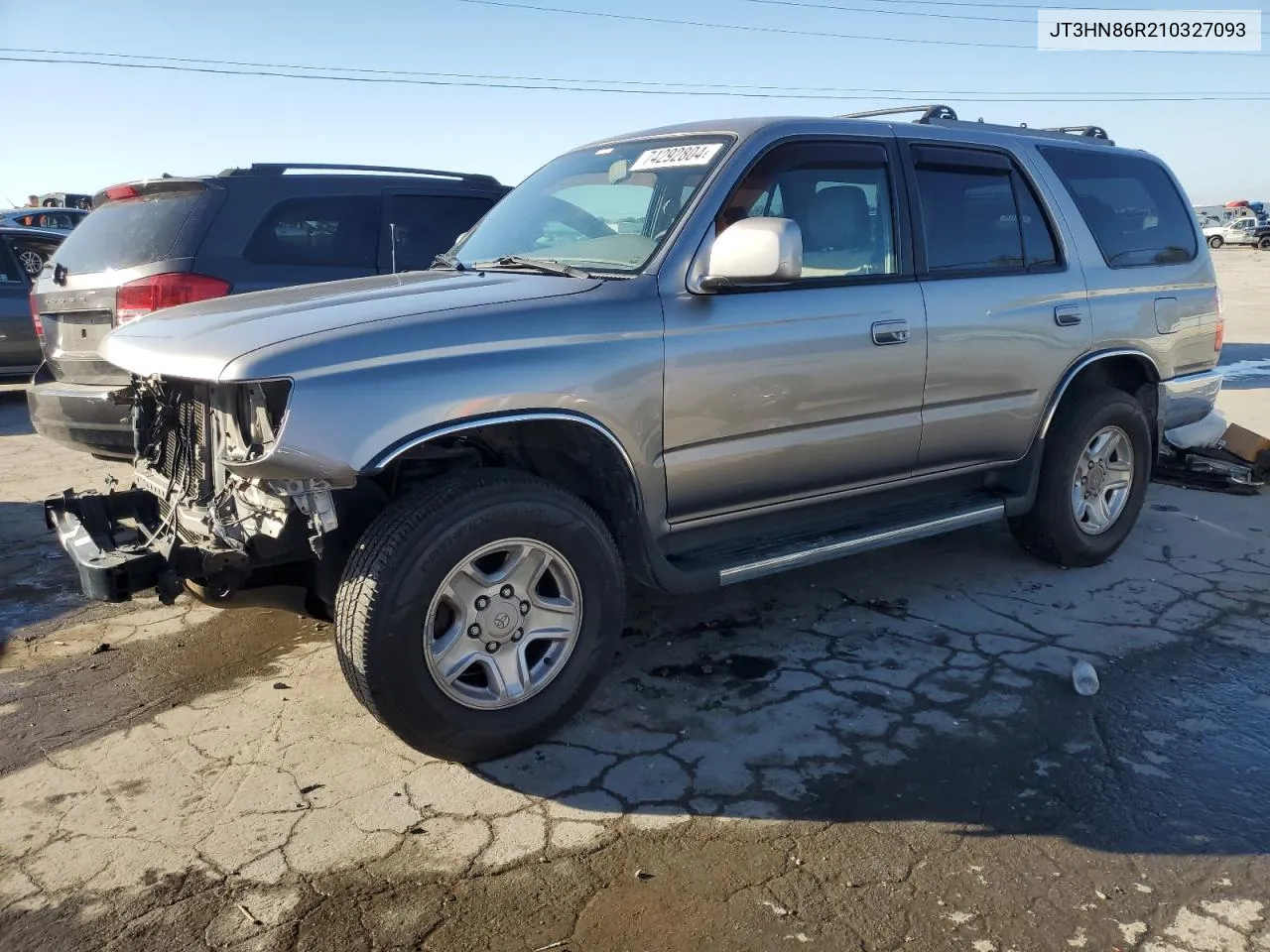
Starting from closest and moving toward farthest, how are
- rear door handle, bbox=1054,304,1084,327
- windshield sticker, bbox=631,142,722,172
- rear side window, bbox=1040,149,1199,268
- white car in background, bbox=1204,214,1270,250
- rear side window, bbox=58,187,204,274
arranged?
windshield sticker, bbox=631,142,722,172
rear door handle, bbox=1054,304,1084,327
rear side window, bbox=1040,149,1199,268
rear side window, bbox=58,187,204,274
white car in background, bbox=1204,214,1270,250

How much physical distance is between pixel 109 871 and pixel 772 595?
2922mm

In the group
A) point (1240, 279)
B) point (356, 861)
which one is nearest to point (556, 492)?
point (356, 861)

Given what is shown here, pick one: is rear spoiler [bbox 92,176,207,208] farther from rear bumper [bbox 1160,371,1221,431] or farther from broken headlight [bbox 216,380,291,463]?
rear bumper [bbox 1160,371,1221,431]

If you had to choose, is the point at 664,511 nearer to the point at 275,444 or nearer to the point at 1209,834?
the point at 275,444

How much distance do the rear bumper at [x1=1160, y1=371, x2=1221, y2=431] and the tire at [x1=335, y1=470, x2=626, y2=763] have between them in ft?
11.2

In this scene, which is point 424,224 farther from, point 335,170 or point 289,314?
point 289,314

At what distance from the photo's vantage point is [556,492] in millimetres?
3279

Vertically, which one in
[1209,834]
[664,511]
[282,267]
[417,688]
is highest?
[282,267]

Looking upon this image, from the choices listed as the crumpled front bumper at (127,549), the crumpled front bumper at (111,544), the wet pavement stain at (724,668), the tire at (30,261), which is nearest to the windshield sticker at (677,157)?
the wet pavement stain at (724,668)

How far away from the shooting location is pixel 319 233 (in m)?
5.83

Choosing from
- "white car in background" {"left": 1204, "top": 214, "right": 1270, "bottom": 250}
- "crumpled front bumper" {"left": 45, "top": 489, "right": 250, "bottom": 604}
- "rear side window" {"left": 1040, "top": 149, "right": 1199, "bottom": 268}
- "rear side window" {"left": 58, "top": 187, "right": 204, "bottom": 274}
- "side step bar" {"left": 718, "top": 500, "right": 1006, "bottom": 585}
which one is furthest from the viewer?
"white car in background" {"left": 1204, "top": 214, "right": 1270, "bottom": 250}

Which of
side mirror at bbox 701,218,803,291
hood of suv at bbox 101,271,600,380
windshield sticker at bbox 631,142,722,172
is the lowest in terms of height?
hood of suv at bbox 101,271,600,380

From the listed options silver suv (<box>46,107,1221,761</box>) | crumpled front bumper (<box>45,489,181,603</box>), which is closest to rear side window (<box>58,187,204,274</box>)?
silver suv (<box>46,107,1221,761</box>)

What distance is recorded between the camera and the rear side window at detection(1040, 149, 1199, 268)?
4941mm
